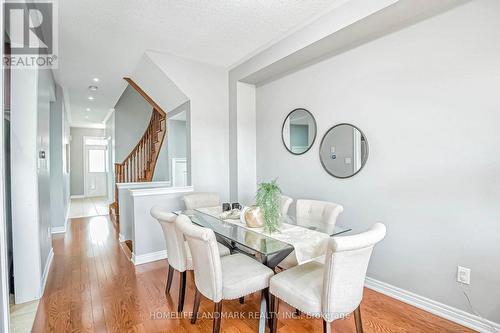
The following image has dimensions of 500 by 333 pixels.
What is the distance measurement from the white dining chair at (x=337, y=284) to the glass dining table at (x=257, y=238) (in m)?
0.23

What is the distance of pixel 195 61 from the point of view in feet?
12.2

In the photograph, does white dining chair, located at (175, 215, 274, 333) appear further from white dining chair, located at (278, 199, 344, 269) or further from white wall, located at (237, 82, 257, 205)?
white wall, located at (237, 82, 257, 205)

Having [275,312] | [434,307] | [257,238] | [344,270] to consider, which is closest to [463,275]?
[434,307]

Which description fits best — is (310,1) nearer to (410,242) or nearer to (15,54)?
(410,242)

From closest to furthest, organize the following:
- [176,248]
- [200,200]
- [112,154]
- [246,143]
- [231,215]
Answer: [176,248]
[231,215]
[200,200]
[246,143]
[112,154]

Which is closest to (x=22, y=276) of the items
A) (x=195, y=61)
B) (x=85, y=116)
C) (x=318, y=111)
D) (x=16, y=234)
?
(x=16, y=234)

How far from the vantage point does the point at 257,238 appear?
6.32ft

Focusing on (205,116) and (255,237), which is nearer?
(255,237)

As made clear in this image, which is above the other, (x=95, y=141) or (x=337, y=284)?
(x=95, y=141)

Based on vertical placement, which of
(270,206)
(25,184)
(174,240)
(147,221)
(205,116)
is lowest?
(147,221)

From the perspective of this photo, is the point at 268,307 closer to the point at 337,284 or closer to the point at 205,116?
the point at 337,284

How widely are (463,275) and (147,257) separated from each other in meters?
3.28

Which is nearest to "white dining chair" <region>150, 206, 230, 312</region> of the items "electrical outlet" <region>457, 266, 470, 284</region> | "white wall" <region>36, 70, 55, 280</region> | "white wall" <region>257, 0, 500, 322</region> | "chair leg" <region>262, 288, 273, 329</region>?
"chair leg" <region>262, 288, 273, 329</region>

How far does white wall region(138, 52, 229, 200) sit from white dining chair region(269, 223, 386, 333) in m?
2.40
